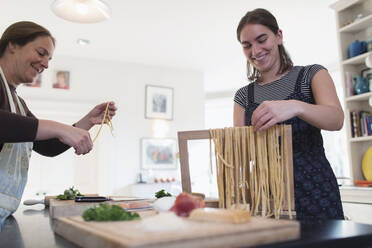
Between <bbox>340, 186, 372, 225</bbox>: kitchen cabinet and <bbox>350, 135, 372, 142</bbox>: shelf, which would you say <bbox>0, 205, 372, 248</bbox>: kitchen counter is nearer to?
<bbox>340, 186, 372, 225</bbox>: kitchen cabinet

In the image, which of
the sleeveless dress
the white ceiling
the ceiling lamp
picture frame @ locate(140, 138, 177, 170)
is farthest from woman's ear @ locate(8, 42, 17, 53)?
picture frame @ locate(140, 138, 177, 170)

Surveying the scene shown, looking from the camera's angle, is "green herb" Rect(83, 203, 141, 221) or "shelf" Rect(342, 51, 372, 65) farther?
"shelf" Rect(342, 51, 372, 65)

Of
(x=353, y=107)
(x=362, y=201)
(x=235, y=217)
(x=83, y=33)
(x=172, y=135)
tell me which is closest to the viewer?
(x=235, y=217)

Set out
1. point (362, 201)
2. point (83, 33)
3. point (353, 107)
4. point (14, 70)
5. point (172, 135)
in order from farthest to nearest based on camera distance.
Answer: point (172, 135) < point (83, 33) < point (353, 107) < point (362, 201) < point (14, 70)

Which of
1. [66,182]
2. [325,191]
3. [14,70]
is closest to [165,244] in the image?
[325,191]

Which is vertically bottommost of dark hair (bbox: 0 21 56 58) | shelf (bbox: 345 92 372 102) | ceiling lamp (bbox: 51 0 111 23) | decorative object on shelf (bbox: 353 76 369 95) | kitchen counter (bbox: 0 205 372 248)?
kitchen counter (bbox: 0 205 372 248)

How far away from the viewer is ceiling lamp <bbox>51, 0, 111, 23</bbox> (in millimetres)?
2422

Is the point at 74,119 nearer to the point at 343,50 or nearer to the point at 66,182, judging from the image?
the point at 66,182

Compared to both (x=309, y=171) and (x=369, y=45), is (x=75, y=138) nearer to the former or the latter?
(x=309, y=171)

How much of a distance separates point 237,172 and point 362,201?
6.75 feet

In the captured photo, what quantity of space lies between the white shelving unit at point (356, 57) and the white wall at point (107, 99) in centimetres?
287

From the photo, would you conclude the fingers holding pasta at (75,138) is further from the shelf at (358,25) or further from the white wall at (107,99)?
the white wall at (107,99)

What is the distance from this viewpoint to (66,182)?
15.2 ft

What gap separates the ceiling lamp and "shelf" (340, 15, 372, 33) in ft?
6.97
